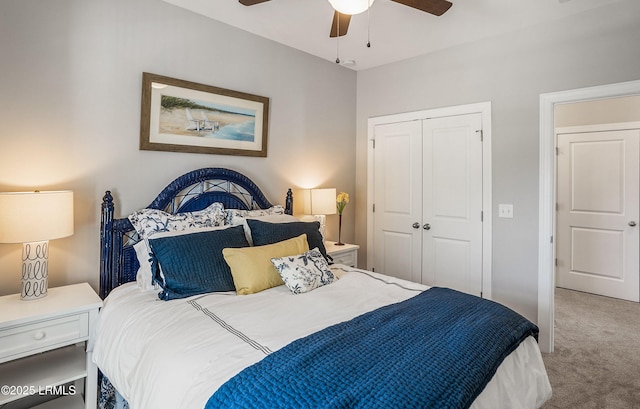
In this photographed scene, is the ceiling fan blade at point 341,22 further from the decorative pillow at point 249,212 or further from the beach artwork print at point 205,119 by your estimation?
the decorative pillow at point 249,212

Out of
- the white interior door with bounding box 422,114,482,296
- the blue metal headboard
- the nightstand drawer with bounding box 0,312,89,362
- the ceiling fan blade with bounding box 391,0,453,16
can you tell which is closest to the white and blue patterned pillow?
the blue metal headboard

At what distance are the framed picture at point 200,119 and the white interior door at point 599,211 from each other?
3.92m

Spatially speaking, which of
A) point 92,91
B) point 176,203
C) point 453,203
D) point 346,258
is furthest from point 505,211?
point 92,91

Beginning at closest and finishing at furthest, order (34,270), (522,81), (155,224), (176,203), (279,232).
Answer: (34,270) < (155,224) < (279,232) < (176,203) < (522,81)

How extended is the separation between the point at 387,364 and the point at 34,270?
73.8 inches

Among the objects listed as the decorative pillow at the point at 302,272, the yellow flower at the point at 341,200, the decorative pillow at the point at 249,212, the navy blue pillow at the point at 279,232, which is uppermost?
the yellow flower at the point at 341,200

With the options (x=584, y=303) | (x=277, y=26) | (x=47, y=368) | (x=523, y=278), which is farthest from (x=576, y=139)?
(x=47, y=368)

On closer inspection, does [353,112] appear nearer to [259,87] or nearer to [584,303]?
[259,87]

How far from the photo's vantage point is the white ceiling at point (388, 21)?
251cm

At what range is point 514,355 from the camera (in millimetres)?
1514

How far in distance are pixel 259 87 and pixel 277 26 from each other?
1.70ft

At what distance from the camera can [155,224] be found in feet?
7.29

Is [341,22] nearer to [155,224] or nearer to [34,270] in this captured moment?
[155,224]

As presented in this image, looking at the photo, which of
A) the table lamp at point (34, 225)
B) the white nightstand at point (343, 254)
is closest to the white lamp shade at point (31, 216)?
the table lamp at point (34, 225)
